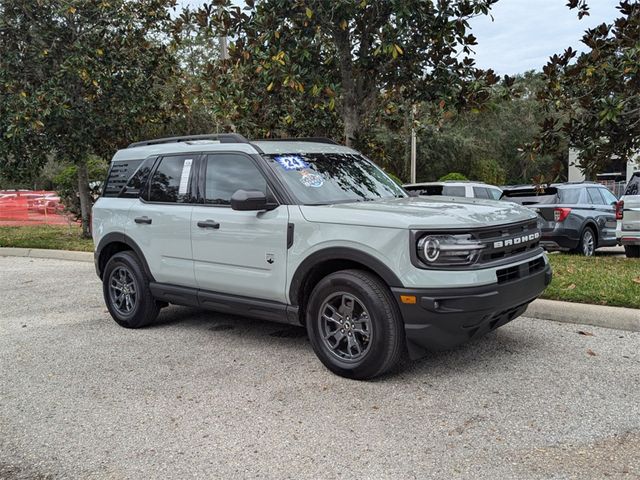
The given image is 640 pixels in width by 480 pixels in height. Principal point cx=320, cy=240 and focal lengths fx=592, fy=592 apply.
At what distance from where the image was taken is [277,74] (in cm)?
800

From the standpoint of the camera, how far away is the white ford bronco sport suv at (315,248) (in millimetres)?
4148

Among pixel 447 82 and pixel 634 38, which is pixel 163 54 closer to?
pixel 447 82

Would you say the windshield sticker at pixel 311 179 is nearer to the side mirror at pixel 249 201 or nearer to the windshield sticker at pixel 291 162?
the windshield sticker at pixel 291 162

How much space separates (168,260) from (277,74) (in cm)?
341

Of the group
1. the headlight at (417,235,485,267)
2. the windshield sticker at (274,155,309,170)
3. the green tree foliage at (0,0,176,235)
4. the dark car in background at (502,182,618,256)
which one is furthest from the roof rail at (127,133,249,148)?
the green tree foliage at (0,0,176,235)

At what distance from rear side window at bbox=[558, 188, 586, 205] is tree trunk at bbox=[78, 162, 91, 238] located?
35.9 ft

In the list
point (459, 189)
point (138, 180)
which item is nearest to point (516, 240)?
point (138, 180)

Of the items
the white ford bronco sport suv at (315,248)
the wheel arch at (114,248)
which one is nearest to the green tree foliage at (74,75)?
the wheel arch at (114,248)

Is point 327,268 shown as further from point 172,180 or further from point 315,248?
point 172,180

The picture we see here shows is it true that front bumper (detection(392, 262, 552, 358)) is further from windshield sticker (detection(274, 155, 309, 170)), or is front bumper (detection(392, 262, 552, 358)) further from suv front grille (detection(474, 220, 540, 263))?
windshield sticker (detection(274, 155, 309, 170))

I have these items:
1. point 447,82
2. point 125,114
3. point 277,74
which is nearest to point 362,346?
point 277,74

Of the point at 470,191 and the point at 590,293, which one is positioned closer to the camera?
the point at 590,293

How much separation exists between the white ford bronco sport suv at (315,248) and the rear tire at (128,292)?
0.02m

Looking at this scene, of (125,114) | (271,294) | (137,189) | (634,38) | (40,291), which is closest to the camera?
(271,294)
